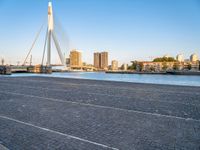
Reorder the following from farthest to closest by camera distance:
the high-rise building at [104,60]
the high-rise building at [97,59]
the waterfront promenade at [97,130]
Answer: the high-rise building at [97,59] < the high-rise building at [104,60] < the waterfront promenade at [97,130]

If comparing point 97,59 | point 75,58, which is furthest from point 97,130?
point 97,59

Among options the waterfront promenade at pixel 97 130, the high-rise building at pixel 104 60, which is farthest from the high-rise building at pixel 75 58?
the waterfront promenade at pixel 97 130

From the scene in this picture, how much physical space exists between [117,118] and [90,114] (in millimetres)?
988

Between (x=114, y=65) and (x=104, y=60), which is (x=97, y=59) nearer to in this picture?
(x=104, y=60)

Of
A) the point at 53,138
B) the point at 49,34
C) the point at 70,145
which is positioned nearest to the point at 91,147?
the point at 70,145

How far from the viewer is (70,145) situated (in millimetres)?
3809

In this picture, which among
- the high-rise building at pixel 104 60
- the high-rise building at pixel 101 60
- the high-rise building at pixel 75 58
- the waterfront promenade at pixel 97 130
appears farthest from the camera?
the high-rise building at pixel 101 60

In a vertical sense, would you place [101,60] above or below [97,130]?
above

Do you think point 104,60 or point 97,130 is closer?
point 97,130

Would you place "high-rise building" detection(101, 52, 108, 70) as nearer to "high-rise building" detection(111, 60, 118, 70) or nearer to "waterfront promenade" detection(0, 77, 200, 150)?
"high-rise building" detection(111, 60, 118, 70)

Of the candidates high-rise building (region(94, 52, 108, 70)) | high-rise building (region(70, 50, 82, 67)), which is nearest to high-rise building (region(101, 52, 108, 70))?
high-rise building (region(94, 52, 108, 70))

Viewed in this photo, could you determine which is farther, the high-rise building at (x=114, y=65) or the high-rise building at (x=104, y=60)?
the high-rise building at (x=114, y=65)

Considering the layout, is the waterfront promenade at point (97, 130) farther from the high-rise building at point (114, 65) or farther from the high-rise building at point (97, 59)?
the high-rise building at point (97, 59)

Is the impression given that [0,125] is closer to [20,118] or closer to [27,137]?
[20,118]
